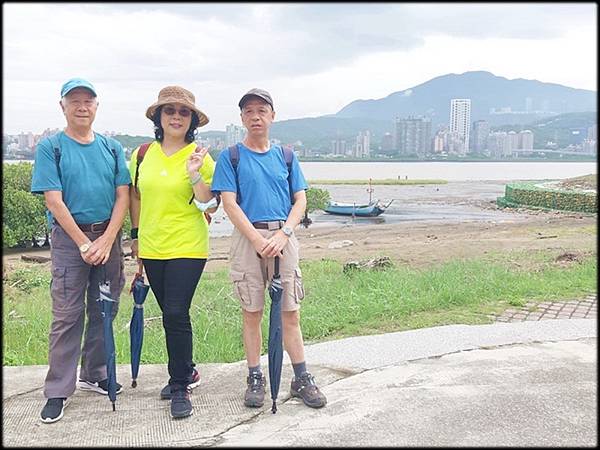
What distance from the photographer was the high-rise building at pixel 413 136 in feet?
205

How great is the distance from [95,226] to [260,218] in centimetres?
96

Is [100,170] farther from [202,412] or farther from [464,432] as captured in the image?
[464,432]

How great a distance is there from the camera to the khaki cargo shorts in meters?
3.63

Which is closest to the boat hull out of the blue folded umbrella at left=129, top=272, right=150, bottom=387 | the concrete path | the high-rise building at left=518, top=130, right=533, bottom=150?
the high-rise building at left=518, top=130, right=533, bottom=150

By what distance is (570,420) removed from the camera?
338cm

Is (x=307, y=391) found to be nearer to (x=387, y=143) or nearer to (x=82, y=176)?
(x=82, y=176)

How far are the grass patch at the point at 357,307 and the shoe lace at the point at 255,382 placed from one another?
1.13 metres

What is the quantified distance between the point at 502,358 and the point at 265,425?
199 centimetres

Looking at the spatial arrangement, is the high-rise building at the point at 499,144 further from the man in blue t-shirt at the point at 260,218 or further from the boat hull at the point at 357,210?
the man in blue t-shirt at the point at 260,218

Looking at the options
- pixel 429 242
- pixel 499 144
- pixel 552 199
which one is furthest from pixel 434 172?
pixel 429 242

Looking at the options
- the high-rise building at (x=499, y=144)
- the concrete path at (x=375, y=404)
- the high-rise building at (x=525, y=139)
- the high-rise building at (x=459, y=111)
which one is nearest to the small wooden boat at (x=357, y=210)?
the high-rise building at (x=459, y=111)

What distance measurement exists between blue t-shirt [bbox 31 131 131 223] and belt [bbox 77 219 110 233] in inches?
0.8

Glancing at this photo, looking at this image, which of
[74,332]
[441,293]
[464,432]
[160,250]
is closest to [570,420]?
[464,432]

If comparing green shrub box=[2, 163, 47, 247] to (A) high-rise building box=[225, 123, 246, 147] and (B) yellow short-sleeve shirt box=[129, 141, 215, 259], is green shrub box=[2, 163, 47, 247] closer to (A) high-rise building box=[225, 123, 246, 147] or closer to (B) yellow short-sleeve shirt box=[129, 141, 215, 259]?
(A) high-rise building box=[225, 123, 246, 147]
